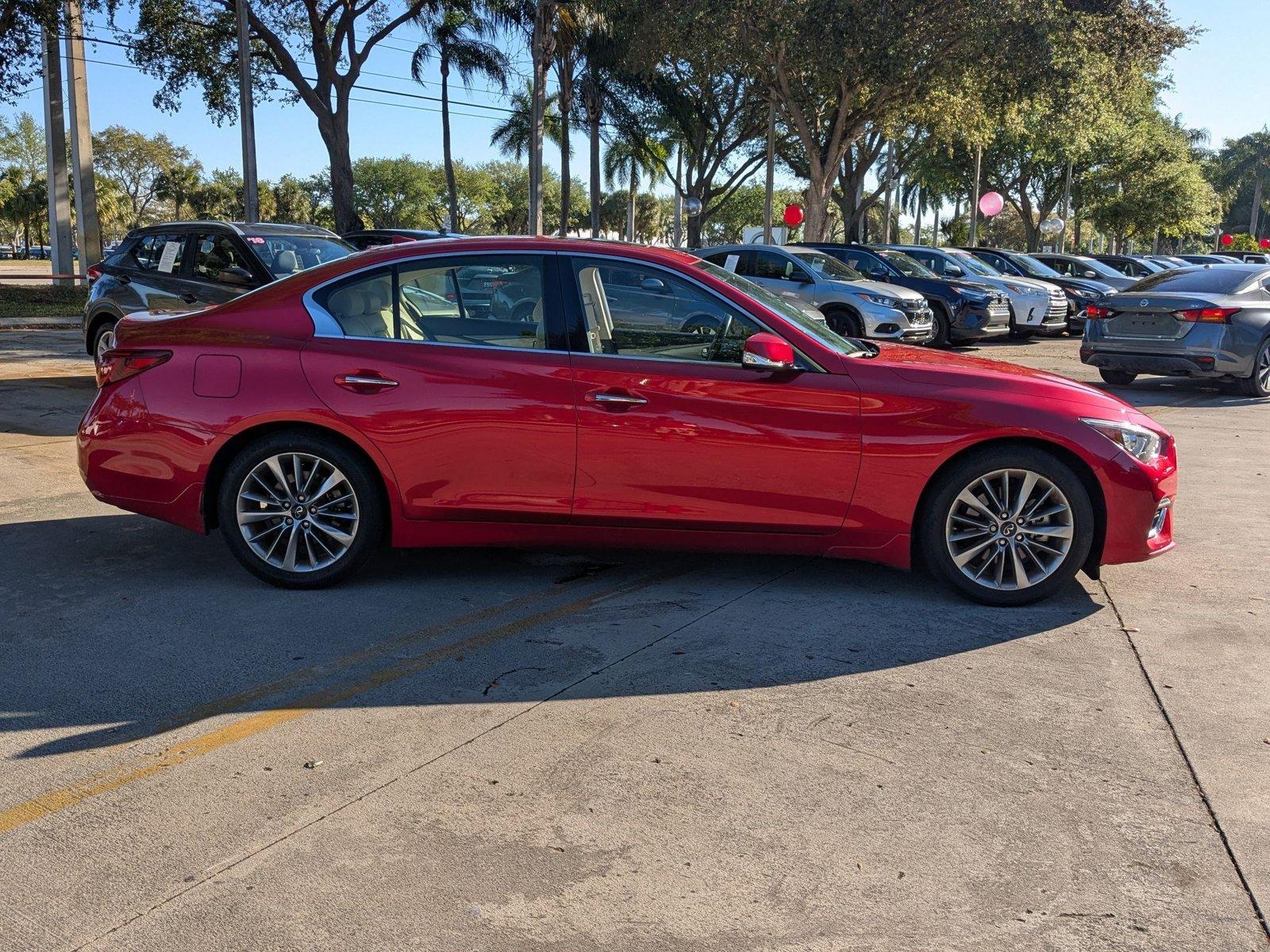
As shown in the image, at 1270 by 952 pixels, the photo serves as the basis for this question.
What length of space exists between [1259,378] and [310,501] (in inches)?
475

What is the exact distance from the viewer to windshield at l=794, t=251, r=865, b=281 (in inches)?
705

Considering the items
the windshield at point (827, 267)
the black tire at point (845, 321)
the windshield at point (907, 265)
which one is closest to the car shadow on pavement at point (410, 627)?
the black tire at point (845, 321)

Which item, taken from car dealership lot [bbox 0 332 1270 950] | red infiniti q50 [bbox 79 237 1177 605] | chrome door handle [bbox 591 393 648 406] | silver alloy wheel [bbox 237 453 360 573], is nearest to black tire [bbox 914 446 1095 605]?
red infiniti q50 [bbox 79 237 1177 605]

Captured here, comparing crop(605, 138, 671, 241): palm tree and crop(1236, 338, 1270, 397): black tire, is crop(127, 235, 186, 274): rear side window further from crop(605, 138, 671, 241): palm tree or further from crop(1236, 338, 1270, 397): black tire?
crop(605, 138, 671, 241): palm tree

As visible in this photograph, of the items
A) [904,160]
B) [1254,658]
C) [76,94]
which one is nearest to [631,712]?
[1254,658]

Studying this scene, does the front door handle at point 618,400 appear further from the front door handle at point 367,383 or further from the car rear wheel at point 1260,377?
the car rear wheel at point 1260,377

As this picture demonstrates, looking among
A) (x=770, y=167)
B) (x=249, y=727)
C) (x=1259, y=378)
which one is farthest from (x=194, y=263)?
(x=770, y=167)

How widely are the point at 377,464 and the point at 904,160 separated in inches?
1781

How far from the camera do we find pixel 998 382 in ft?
17.9

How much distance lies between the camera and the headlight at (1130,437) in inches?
210

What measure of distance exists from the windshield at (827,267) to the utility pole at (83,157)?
1662 centimetres

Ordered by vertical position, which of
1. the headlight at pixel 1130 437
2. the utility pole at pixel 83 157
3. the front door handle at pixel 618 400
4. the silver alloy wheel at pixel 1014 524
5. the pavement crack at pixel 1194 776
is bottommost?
the pavement crack at pixel 1194 776

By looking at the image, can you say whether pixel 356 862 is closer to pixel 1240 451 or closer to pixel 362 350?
pixel 362 350

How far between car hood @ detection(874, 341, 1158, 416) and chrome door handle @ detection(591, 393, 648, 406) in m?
1.16
